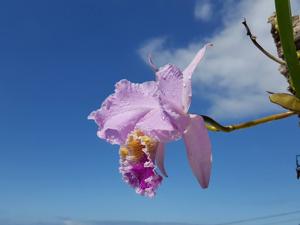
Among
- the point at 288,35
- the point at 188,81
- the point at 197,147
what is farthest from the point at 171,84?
the point at 288,35

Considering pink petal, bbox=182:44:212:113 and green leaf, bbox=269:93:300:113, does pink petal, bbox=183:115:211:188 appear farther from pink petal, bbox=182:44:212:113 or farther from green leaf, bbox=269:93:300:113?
green leaf, bbox=269:93:300:113

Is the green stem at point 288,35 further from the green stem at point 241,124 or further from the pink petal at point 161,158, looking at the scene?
the pink petal at point 161,158

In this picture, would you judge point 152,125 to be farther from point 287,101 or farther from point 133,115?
point 287,101

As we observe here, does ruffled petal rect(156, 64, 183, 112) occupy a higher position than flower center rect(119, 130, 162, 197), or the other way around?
ruffled petal rect(156, 64, 183, 112)

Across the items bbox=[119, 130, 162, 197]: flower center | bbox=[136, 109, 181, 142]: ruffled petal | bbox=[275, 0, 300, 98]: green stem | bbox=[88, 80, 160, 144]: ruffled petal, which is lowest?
bbox=[119, 130, 162, 197]: flower center

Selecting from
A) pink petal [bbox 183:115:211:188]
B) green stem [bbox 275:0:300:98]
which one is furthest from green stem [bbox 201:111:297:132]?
green stem [bbox 275:0:300:98]
